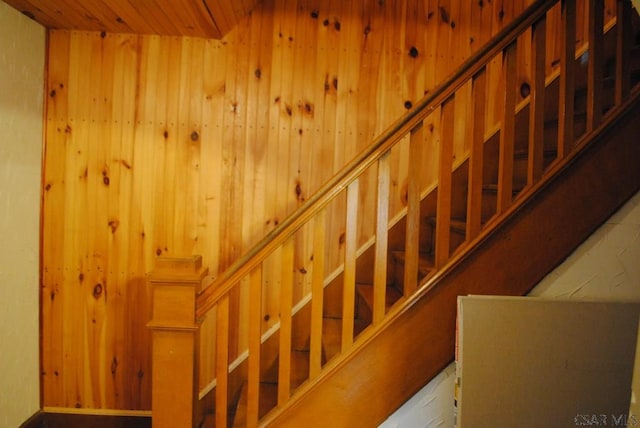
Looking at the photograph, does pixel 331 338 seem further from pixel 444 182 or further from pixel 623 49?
pixel 623 49

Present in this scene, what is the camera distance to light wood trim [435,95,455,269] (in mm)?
1466

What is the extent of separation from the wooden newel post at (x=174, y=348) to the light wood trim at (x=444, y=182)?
36.2 inches

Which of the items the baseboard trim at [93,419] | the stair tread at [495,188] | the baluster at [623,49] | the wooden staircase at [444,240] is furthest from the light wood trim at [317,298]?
the baseboard trim at [93,419]

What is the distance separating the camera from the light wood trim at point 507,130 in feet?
4.80

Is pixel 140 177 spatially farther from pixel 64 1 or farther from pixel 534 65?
pixel 534 65

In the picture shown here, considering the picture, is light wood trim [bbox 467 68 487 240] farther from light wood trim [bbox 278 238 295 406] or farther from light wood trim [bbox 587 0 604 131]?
light wood trim [bbox 278 238 295 406]

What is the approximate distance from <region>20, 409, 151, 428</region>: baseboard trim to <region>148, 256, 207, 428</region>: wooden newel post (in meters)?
1.04

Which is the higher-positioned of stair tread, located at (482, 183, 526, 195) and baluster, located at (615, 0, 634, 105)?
baluster, located at (615, 0, 634, 105)

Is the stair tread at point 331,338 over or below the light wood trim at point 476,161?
below

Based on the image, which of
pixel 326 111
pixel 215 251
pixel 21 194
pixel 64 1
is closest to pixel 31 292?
pixel 21 194

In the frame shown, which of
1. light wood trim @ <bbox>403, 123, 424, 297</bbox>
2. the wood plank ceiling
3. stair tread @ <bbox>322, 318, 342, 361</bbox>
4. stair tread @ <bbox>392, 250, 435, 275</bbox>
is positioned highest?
the wood plank ceiling

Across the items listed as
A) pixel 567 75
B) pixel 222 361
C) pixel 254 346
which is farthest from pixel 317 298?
pixel 567 75

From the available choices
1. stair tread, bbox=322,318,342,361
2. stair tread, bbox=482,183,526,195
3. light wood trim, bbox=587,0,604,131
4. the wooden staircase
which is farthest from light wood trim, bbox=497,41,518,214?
stair tread, bbox=322,318,342,361

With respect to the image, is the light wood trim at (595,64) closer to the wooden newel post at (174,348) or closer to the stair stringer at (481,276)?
the stair stringer at (481,276)
